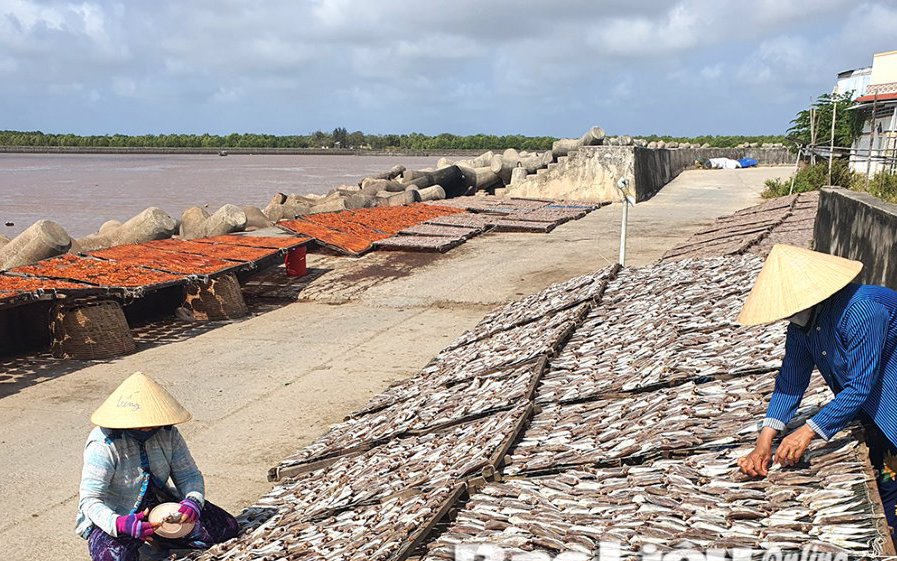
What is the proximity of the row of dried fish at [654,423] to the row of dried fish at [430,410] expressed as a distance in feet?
2.50

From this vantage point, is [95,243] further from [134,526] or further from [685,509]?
[685,509]

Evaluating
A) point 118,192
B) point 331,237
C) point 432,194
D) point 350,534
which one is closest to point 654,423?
point 350,534

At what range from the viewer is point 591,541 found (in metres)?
4.29

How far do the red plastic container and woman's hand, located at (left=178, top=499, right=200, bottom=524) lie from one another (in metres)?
12.7

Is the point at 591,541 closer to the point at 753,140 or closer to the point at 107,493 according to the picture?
the point at 107,493

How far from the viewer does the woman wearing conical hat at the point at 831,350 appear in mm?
3998

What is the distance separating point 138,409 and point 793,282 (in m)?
3.99

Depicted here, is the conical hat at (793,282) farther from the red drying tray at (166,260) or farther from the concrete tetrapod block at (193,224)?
the concrete tetrapod block at (193,224)

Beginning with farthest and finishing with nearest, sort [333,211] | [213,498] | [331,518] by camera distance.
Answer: [333,211] → [213,498] → [331,518]

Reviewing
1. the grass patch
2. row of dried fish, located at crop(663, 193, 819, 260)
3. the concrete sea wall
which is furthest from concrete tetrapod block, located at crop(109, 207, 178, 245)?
the grass patch

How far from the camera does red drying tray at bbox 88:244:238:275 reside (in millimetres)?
14719

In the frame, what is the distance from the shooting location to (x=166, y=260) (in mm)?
15383

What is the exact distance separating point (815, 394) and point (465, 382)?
406 cm

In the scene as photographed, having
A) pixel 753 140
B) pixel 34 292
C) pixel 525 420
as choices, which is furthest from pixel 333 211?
pixel 753 140
